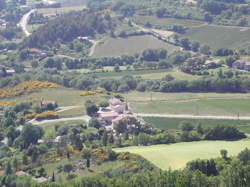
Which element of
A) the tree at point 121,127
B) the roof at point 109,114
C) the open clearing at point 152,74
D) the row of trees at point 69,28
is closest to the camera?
the tree at point 121,127

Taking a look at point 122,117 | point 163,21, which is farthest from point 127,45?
point 122,117

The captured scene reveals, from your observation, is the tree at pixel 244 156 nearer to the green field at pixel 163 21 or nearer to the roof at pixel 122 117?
the roof at pixel 122 117

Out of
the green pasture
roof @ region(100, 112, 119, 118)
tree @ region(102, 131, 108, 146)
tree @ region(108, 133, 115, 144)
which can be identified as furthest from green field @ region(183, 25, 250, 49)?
tree @ region(102, 131, 108, 146)

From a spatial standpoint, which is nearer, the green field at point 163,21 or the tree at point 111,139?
the tree at point 111,139

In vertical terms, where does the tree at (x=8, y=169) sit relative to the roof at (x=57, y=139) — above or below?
above

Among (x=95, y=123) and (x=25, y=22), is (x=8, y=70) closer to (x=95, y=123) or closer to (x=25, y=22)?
(x=95, y=123)

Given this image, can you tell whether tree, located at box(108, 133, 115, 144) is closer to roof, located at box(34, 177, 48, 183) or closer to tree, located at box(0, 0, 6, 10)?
roof, located at box(34, 177, 48, 183)

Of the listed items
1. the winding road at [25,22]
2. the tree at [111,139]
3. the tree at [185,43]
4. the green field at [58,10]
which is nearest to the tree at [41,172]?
the tree at [111,139]
